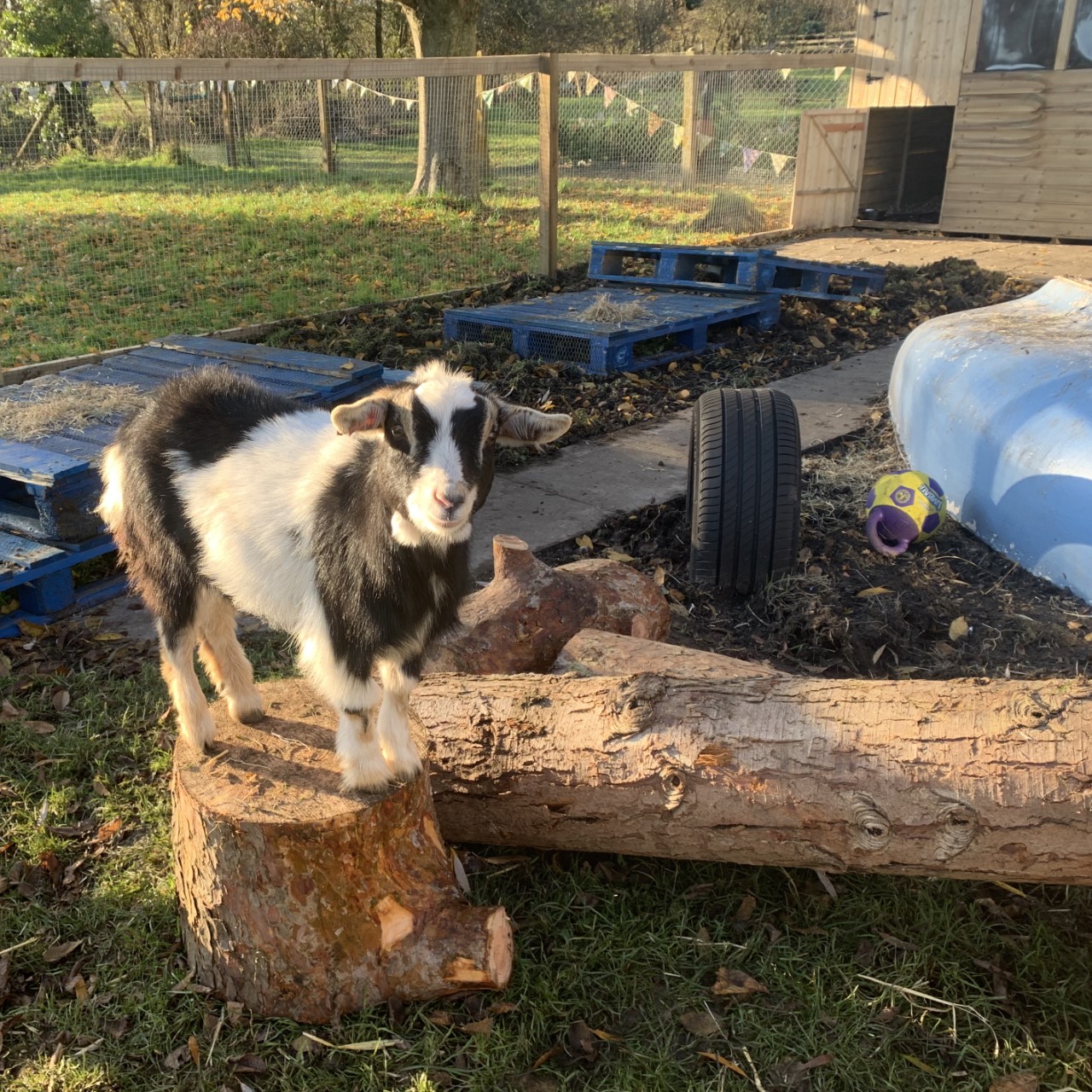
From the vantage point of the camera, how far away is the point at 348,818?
258 centimetres

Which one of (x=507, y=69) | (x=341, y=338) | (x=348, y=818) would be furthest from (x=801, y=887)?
(x=507, y=69)

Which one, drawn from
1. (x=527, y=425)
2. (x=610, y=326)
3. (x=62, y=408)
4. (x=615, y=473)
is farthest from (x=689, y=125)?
(x=527, y=425)

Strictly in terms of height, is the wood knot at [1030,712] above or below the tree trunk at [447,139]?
below

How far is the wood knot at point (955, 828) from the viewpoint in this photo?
2.54 meters

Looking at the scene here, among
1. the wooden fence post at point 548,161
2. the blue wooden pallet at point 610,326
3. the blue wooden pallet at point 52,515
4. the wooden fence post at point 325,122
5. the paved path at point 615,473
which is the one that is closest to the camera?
the blue wooden pallet at point 52,515

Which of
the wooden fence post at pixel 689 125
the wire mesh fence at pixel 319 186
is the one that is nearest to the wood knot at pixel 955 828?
the wire mesh fence at pixel 319 186

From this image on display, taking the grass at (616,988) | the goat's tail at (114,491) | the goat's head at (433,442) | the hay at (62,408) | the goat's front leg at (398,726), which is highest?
the goat's head at (433,442)

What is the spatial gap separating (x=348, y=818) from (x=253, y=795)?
0.89 ft

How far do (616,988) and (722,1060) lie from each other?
1.14ft

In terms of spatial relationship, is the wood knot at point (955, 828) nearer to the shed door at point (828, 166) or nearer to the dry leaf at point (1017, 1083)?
the dry leaf at point (1017, 1083)

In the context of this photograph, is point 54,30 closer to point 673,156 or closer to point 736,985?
point 673,156

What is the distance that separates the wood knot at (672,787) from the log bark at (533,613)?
3.28ft

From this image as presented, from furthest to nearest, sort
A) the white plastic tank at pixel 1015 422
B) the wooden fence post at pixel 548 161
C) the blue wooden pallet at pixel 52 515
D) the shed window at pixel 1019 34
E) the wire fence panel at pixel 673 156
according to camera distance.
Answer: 1. the shed window at pixel 1019 34
2. the wire fence panel at pixel 673 156
3. the wooden fence post at pixel 548 161
4. the white plastic tank at pixel 1015 422
5. the blue wooden pallet at pixel 52 515

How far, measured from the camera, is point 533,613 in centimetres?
385
